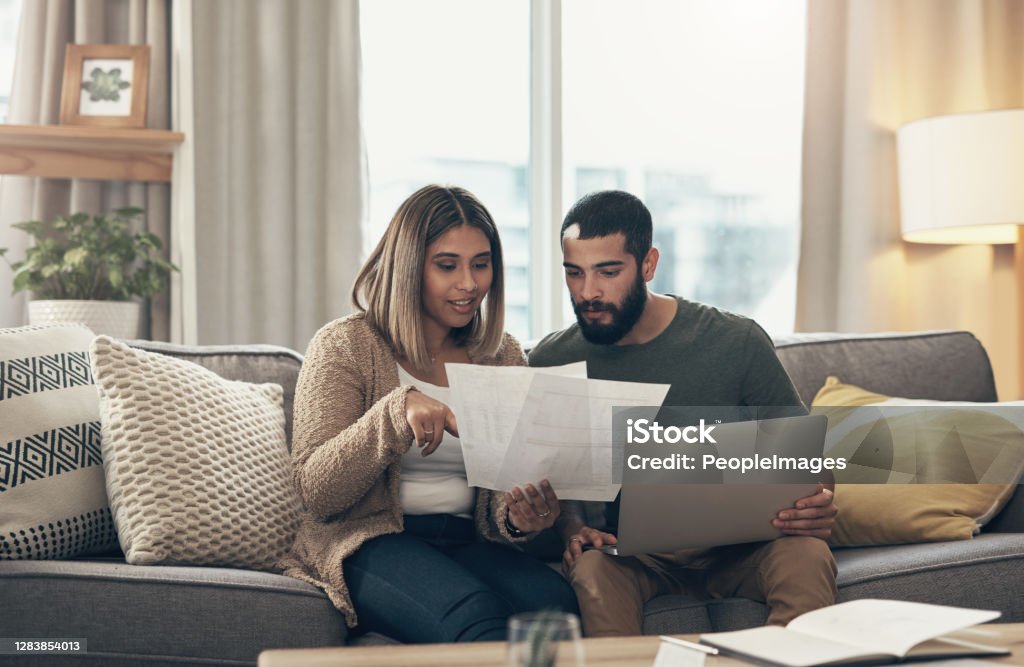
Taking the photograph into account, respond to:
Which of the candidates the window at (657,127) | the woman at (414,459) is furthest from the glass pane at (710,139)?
the woman at (414,459)

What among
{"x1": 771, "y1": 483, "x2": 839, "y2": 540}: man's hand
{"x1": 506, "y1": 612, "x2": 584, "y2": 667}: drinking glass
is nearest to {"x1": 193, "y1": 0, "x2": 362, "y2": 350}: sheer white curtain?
{"x1": 771, "y1": 483, "x2": 839, "y2": 540}: man's hand

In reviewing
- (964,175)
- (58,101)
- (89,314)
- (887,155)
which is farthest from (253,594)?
(887,155)

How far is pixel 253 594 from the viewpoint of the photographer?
4.72 ft

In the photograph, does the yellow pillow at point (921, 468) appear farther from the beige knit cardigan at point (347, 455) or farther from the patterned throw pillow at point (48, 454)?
the patterned throw pillow at point (48, 454)

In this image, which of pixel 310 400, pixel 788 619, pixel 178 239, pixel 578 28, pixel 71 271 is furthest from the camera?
pixel 578 28

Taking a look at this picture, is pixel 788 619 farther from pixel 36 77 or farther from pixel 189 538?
pixel 36 77

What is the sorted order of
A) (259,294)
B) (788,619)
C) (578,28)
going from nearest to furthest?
(788,619)
(259,294)
(578,28)

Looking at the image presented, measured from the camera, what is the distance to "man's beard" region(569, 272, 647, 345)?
1853mm

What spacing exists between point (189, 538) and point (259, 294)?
121 cm

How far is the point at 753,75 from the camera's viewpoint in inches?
125

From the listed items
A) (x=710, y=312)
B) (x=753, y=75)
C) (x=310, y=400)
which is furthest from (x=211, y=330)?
(x=753, y=75)

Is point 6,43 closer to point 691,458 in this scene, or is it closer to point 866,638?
point 691,458

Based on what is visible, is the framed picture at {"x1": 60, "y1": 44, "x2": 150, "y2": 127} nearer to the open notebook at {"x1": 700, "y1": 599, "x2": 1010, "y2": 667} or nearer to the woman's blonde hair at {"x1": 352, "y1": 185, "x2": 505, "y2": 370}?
the woman's blonde hair at {"x1": 352, "y1": 185, "x2": 505, "y2": 370}

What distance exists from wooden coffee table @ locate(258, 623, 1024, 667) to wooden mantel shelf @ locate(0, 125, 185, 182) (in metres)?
1.63
